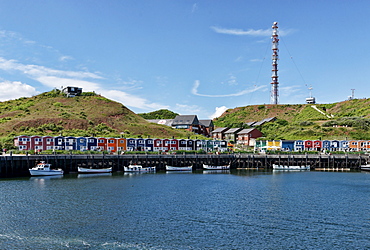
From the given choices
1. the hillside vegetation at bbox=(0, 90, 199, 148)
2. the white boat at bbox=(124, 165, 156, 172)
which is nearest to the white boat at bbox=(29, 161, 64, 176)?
the white boat at bbox=(124, 165, 156, 172)

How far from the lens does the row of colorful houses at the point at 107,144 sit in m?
104

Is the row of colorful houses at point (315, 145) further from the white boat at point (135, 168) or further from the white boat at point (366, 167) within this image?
the white boat at point (135, 168)

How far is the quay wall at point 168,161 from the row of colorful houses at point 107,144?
20.3m

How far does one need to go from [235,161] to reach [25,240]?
78.7 metres

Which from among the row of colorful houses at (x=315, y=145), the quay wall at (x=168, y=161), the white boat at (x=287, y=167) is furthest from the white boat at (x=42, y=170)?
the row of colorful houses at (x=315, y=145)

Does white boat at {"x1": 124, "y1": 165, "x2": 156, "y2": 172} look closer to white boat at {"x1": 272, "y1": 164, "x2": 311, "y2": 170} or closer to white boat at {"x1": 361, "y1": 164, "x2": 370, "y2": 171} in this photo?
white boat at {"x1": 272, "y1": 164, "x2": 311, "y2": 170}

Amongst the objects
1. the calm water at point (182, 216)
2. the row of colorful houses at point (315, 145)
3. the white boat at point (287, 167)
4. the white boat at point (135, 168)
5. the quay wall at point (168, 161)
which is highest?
the row of colorful houses at point (315, 145)

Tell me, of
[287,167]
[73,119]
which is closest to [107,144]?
[73,119]

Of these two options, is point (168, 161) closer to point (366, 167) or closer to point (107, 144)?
point (107, 144)

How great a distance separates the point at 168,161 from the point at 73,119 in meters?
75.7

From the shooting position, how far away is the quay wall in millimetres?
79938

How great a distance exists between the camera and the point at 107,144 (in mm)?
114125

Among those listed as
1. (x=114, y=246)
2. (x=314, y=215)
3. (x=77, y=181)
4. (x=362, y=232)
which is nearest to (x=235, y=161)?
(x=77, y=181)

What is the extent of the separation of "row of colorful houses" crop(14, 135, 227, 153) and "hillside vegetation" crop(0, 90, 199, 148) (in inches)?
890
